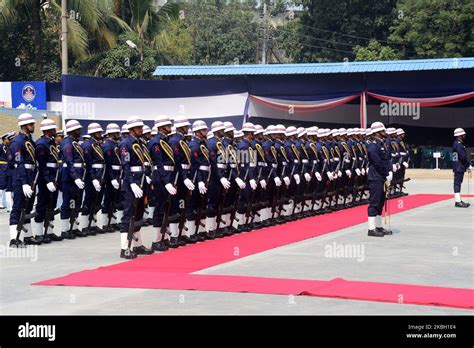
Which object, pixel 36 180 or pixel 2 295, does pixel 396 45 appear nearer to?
pixel 36 180

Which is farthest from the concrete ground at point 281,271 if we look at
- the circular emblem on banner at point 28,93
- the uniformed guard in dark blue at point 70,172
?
the circular emblem on banner at point 28,93

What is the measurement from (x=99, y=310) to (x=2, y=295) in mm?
1638

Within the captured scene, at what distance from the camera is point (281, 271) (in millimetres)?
11547

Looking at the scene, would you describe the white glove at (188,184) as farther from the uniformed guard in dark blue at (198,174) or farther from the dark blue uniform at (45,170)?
the dark blue uniform at (45,170)

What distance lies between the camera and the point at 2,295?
9961 millimetres

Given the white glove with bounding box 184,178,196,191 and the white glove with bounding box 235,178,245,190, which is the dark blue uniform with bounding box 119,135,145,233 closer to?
the white glove with bounding box 184,178,196,191

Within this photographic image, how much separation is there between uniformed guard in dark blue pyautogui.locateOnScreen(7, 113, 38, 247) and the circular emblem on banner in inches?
669

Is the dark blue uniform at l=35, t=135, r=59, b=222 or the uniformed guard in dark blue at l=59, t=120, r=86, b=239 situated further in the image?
the uniformed guard in dark blue at l=59, t=120, r=86, b=239

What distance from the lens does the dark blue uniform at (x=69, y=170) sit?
15250 mm

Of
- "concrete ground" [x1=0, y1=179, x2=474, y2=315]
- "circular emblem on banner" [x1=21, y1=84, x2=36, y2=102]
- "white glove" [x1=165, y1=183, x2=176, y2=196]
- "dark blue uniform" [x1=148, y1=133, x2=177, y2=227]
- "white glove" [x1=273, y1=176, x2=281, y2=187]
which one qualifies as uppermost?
"circular emblem on banner" [x1=21, y1=84, x2=36, y2=102]

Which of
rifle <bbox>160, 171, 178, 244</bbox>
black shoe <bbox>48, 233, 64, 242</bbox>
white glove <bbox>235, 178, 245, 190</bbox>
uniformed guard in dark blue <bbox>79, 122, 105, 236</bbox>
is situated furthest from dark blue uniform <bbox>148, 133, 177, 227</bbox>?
black shoe <bbox>48, 233, 64, 242</bbox>

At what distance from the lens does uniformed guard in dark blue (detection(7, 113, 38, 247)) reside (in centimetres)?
1410

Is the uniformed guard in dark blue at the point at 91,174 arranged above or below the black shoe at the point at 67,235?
above

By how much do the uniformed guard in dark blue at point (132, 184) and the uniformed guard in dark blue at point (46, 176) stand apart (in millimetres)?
1910
